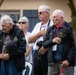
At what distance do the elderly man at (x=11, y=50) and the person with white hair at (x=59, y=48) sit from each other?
1.50 feet

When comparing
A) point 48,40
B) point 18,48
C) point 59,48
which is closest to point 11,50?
point 18,48

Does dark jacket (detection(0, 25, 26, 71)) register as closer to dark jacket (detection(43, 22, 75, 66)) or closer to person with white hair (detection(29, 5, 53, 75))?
person with white hair (detection(29, 5, 53, 75))

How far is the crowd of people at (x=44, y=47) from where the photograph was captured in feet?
20.2

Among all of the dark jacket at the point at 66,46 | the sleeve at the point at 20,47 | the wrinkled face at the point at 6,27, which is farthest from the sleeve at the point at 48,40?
the wrinkled face at the point at 6,27

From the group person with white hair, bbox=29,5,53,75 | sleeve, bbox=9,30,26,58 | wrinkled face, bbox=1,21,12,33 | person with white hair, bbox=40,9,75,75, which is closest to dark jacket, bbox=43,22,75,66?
person with white hair, bbox=40,9,75,75

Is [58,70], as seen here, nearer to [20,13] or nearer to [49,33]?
[49,33]

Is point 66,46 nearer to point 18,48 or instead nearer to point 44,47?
point 44,47

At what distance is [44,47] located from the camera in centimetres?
629

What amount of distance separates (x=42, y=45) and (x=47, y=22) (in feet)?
1.79

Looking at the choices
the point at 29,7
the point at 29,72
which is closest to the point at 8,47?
the point at 29,72

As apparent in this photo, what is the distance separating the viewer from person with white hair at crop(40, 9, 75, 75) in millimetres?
6117

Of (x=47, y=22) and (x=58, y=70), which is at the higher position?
(x=47, y=22)

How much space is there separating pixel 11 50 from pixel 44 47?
58 cm

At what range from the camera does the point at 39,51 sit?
644 cm
